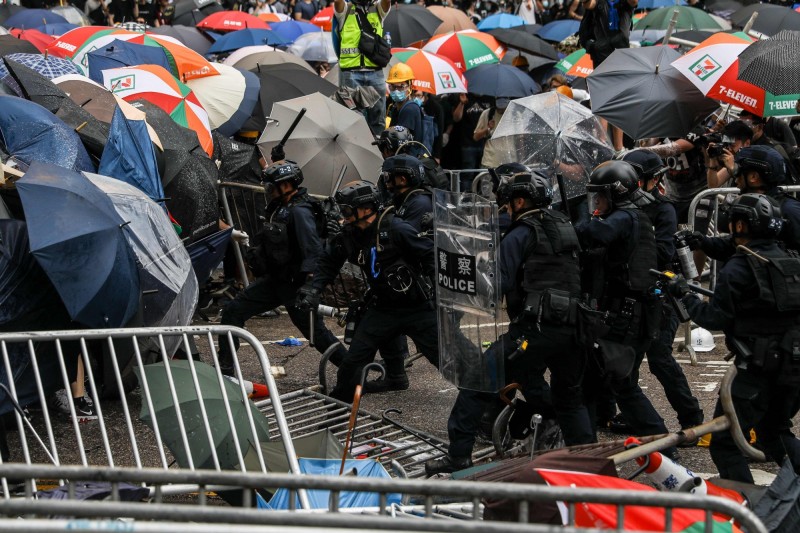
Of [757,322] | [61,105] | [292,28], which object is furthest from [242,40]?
[757,322]

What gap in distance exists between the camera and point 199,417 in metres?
5.52

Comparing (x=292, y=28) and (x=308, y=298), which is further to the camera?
(x=292, y=28)

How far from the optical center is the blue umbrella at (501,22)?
20.3m

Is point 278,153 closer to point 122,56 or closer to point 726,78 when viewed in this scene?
point 122,56

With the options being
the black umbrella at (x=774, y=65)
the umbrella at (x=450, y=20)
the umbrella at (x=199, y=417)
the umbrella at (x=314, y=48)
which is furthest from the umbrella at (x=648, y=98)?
the umbrella at (x=450, y=20)

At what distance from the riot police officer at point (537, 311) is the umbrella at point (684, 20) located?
11.3 m

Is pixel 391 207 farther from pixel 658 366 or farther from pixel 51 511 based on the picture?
pixel 51 511

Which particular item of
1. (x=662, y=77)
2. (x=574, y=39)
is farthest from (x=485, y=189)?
(x=574, y=39)

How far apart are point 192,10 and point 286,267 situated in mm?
13921

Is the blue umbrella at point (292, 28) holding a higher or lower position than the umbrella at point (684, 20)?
lower

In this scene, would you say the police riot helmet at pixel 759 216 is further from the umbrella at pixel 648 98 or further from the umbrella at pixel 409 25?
the umbrella at pixel 409 25

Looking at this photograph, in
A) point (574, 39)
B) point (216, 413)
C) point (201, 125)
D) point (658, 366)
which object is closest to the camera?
point (216, 413)

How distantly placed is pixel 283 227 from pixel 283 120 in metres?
3.03

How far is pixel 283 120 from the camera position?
11383 mm
